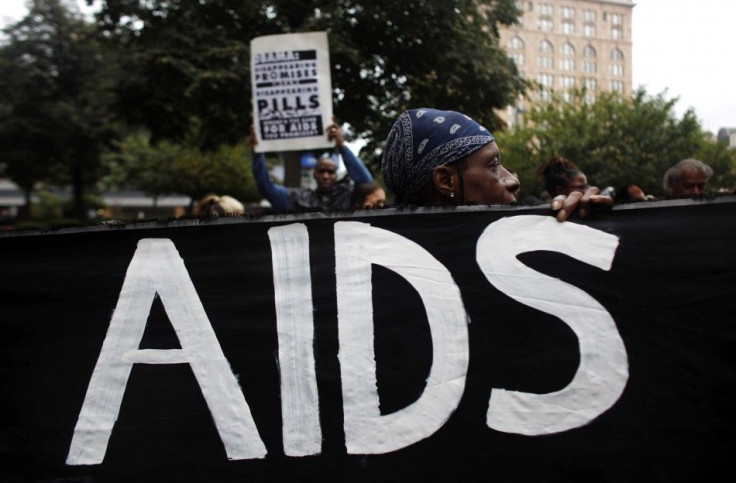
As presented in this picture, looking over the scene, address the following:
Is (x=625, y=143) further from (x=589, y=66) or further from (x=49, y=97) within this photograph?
(x=589, y=66)

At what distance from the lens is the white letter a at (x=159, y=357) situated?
5.87ft

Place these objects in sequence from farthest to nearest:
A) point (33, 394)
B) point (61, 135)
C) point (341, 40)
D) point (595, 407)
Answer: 1. point (61, 135)
2. point (341, 40)
3. point (33, 394)
4. point (595, 407)

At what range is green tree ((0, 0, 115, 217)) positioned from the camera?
18.0 metres

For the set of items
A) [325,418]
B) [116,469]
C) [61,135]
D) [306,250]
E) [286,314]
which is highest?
[61,135]

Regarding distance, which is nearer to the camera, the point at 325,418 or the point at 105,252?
the point at 325,418

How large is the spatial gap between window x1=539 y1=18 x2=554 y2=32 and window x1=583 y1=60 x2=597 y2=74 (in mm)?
9771

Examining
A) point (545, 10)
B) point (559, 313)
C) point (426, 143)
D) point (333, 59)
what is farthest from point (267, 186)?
point (545, 10)

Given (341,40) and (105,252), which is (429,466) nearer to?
(105,252)

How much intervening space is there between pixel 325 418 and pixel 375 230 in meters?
0.51

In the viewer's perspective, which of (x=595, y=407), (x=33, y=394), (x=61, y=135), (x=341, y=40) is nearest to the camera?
(x=595, y=407)

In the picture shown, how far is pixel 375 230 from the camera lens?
1898mm

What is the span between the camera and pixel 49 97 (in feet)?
61.4

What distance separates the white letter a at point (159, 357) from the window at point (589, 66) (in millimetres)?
121691

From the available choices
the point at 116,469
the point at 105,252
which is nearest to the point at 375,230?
the point at 105,252
